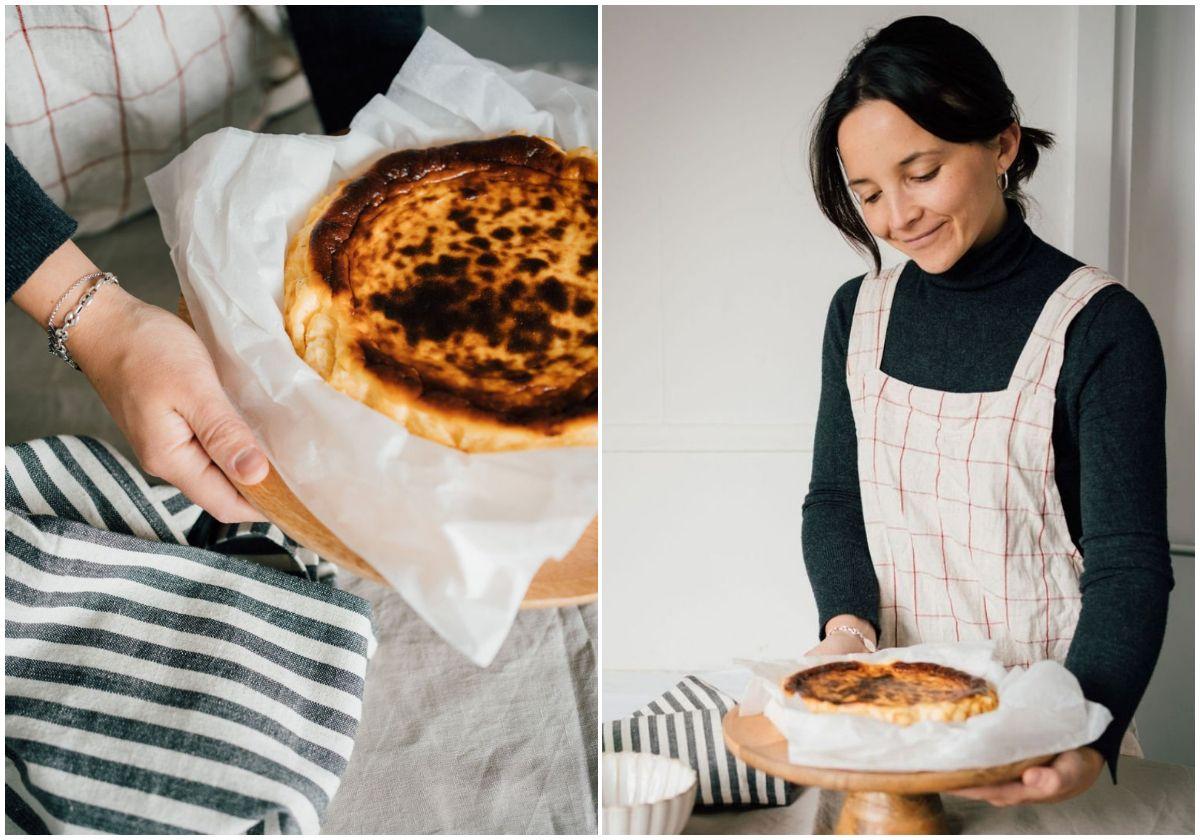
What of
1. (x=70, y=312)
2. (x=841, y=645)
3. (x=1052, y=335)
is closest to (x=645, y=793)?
(x=841, y=645)

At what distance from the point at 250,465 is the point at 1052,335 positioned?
50cm

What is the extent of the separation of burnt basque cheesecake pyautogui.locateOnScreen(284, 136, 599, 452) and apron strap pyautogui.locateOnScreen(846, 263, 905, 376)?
175 millimetres

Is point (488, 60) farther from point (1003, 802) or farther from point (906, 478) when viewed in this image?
point (1003, 802)

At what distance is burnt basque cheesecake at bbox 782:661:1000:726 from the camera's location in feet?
1.72

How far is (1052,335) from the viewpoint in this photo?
565 millimetres

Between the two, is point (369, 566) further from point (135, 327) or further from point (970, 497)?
point (970, 497)

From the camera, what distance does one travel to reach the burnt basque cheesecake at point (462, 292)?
1.98ft

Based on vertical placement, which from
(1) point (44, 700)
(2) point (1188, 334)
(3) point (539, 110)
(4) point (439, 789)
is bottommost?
(4) point (439, 789)

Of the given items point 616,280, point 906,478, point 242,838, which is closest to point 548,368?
point 616,280

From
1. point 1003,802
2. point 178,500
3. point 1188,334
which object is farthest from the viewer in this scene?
point 178,500

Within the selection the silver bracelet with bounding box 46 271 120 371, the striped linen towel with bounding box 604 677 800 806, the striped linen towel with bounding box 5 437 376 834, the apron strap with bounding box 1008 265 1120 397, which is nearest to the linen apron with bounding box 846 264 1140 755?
the apron strap with bounding box 1008 265 1120 397

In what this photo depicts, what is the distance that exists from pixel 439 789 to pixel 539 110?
529 mm

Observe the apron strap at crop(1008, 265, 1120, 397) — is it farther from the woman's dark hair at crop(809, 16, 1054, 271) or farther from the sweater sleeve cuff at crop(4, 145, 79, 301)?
the sweater sleeve cuff at crop(4, 145, 79, 301)

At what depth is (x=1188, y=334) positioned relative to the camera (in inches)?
25.0
